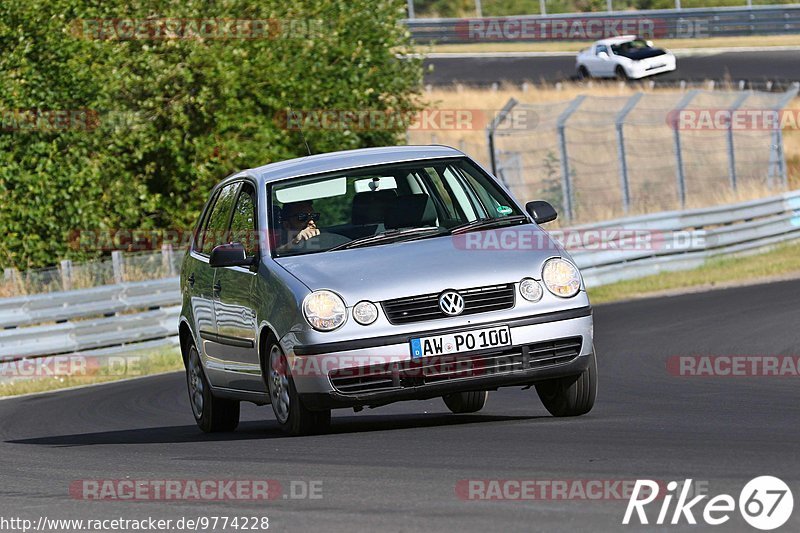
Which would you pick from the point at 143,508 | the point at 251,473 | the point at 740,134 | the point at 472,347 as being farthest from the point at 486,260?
the point at 740,134

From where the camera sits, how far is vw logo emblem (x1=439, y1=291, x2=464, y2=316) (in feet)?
28.3

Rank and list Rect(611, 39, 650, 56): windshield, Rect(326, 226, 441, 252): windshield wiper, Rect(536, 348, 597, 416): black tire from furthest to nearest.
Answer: Rect(611, 39, 650, 56): windshield → Rect(326, 226, 441, 252): windshield wiper → Rect(536, 348, 597, 416): black tire

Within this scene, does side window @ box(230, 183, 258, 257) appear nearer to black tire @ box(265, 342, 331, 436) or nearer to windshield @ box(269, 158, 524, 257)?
windshield @ box(269, 158, 524, 257)

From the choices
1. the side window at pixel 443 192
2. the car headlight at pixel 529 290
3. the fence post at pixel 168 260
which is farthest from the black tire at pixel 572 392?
the fence post at pixel 168 260

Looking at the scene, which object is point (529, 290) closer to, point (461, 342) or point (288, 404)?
point (461, 342)

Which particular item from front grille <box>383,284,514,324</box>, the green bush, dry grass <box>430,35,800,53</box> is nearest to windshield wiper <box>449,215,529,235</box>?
front grille <box>383,284,514,324</box>

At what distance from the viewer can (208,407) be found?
429 inches

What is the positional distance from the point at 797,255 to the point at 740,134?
9.95 m

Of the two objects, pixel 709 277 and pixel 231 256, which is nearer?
pixel 231 256

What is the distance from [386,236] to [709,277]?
14.6 meters

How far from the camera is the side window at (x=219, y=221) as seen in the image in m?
10.7

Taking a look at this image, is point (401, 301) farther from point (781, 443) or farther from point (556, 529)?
point (556, 529)

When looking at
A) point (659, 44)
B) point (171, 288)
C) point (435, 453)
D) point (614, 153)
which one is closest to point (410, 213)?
point (435, 453)

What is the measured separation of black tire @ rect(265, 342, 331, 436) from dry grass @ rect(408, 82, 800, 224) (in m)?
18.2
